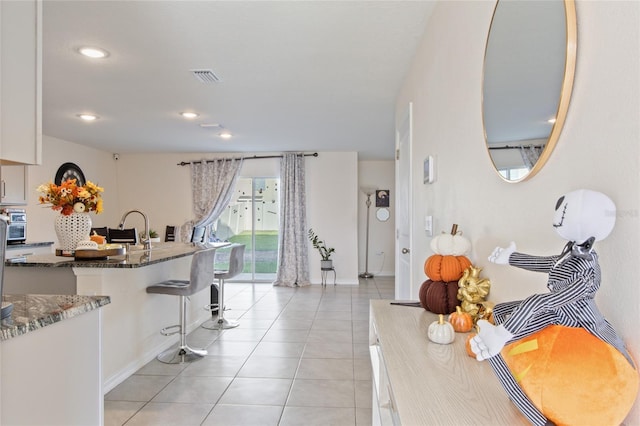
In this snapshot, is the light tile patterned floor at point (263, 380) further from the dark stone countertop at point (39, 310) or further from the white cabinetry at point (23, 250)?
the white cabinetry at point (23, 250)

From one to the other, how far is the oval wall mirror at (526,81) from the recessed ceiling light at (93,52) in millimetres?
2683

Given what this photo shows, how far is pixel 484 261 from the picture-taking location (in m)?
1.40

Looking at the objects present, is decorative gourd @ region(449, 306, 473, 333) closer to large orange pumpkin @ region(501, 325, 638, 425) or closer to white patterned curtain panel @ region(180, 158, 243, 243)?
large orange pumpkin @ region(501, 325, 638, 425)

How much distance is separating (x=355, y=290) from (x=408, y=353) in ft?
18.1

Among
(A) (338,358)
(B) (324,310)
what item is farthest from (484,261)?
(B) (324,310)

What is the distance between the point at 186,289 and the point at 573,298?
2968 millimetres

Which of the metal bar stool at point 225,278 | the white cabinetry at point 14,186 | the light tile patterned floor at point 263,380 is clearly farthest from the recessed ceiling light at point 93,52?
the white cabinetry at point 14,186

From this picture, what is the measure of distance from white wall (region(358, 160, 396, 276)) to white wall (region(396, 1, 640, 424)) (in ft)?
→ 19.2

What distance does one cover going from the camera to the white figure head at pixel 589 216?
61 cm

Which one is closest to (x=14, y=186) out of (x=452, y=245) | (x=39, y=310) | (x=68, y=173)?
(x=68, y=173)

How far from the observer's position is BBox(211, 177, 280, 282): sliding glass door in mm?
7281

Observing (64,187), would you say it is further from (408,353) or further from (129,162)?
(129,162)

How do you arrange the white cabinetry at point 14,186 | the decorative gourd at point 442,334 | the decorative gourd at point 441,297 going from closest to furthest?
the decorative gourd at point 442,334
the decorative gourd at point 441,297
the white cabinetry at point 14,186

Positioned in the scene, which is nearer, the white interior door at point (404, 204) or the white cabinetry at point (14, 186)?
the white interior door at point (404, 204)
